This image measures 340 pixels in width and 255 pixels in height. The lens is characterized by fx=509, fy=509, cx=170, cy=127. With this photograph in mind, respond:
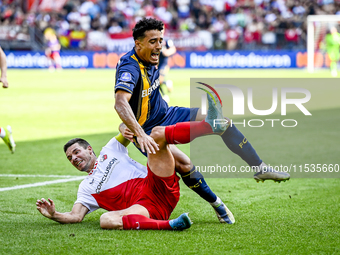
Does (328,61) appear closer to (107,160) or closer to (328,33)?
(328,33)

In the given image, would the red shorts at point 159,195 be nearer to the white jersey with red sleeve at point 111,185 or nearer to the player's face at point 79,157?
the white jersey with red sleeve at point 111,185

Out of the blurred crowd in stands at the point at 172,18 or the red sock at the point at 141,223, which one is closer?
the red sock at the point at 141,223

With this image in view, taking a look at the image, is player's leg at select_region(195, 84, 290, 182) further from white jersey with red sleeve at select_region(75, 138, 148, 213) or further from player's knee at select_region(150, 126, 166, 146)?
white jersey with red sleeve at select_region(75, 138, 148, 213)

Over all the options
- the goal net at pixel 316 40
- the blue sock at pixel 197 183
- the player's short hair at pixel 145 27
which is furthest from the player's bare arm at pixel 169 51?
the goal net at pixel 316 40

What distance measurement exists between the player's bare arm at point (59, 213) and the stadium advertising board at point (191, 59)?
26921 mm

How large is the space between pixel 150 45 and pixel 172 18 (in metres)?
31.0

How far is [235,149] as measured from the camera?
5059 millimetres

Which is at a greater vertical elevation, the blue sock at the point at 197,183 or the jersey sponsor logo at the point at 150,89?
the jersey sponsor logo at the point at 150,89

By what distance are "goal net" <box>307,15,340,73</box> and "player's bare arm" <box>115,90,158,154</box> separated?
23.5 metres

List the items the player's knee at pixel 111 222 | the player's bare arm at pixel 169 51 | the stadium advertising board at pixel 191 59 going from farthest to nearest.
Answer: the stadium advertising board at pixel 191 59 < the player's bare arm at pixel 169 51 < the player's knee at pixel 111 222

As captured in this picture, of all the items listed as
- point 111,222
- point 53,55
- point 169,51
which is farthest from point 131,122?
point 53,55

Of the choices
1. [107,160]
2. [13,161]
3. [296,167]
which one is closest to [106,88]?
[13,161]

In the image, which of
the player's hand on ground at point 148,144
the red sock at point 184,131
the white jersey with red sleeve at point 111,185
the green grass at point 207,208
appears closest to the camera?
the green grass at point 207,208

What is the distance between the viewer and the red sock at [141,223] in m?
4.35
